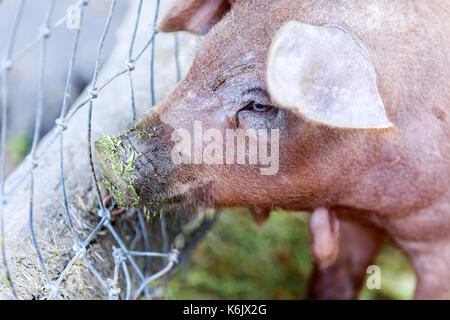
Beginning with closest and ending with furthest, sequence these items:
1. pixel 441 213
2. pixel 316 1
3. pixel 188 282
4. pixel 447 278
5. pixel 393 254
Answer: pixel 316 1
pixel 441 213
pixel 447 278
pixel 188 282
pixel 393 254

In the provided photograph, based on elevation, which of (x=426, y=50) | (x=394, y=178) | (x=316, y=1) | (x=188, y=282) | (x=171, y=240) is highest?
(x=316, y=1)

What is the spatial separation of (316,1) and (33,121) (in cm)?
282

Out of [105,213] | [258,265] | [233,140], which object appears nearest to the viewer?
[233,140]

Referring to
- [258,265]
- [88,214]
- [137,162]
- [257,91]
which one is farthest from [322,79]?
[258,265]

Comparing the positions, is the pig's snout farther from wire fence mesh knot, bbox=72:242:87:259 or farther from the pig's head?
wire fence mesh knot, bbox=72:242:87:259

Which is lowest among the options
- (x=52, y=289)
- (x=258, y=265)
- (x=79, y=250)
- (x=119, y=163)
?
(x=258, y=265)

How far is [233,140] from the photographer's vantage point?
1.97 meters

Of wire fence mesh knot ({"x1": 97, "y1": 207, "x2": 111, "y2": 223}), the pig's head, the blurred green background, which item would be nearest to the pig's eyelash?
the pig's head

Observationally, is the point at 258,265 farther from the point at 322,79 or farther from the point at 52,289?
the point at 322,79

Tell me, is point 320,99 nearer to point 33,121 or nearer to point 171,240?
point 171,240

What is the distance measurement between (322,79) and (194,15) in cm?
85

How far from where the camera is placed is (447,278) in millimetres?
2588

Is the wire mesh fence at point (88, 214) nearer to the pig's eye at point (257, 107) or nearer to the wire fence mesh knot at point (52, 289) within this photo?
the wire fence mesh knot at point (52, 289)
